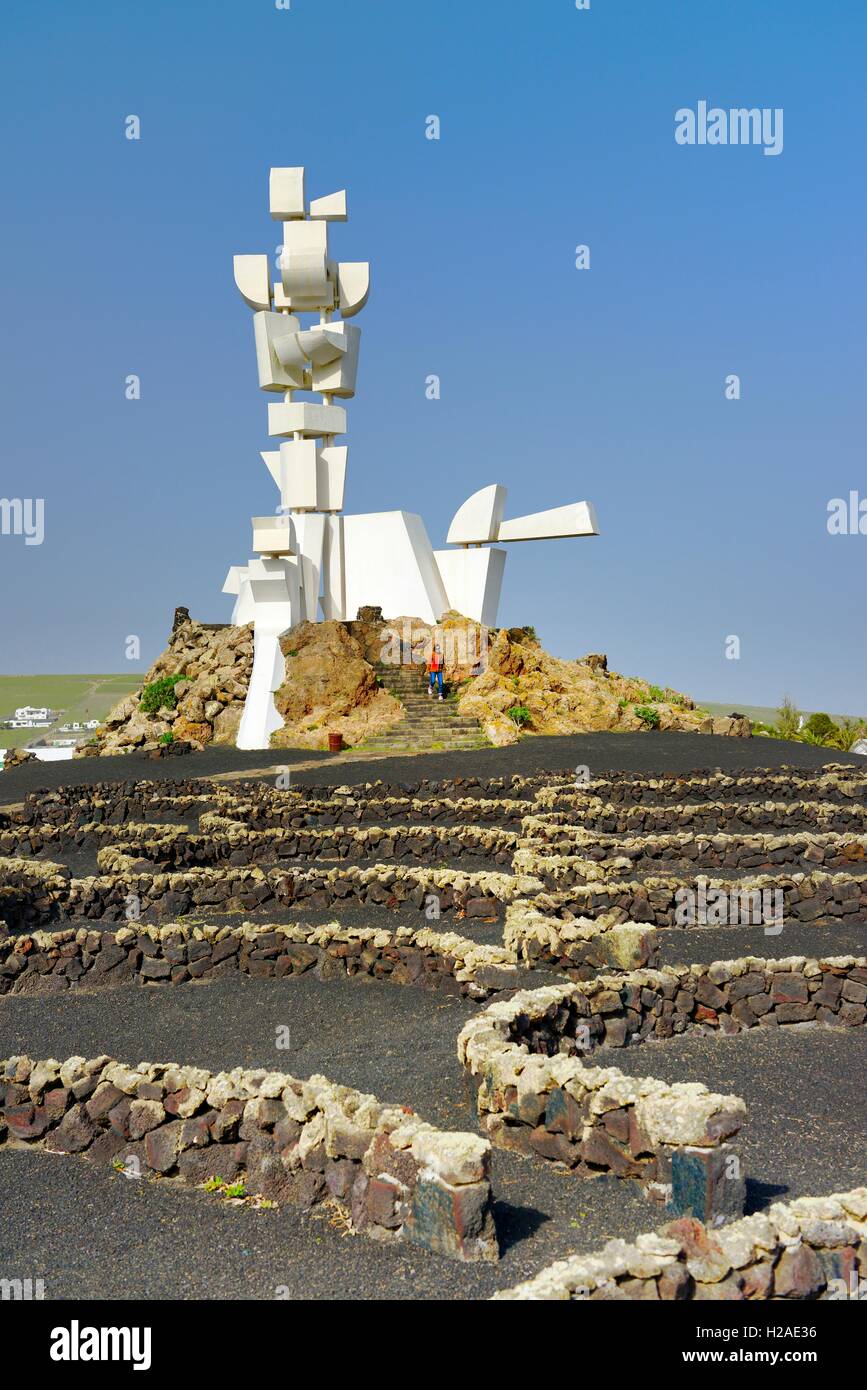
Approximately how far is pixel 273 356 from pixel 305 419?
A: 9.64 ft

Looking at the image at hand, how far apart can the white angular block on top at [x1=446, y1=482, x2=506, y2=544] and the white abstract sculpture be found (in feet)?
0.12

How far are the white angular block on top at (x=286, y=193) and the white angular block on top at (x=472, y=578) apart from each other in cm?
1332

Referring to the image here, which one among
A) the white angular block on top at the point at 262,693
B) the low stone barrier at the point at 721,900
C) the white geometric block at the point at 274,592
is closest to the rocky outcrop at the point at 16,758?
the white angular block on top at the point at 262,693

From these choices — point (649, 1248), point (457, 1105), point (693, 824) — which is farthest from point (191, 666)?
point (649, 1248)

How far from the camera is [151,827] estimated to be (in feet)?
62.6

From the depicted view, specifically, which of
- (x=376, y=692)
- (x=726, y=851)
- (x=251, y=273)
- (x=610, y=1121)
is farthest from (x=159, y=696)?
(x=610, y=1121)

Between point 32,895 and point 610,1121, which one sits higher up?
point 32,895

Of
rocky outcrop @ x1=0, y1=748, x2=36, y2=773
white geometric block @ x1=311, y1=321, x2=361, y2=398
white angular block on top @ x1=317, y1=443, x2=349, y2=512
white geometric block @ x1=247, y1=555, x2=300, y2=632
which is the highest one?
white geometric block @ x1=311, y1=321, x2=361, y2=398

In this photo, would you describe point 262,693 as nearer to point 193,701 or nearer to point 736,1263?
point 193,701

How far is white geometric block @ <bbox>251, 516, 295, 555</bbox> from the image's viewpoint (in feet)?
124

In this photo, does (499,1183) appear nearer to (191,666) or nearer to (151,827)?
(151,827)

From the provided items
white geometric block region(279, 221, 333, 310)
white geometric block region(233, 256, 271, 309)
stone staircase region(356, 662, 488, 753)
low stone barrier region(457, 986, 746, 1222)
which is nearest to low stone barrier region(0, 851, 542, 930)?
low stone barrier region(457, 986, 746, 1222)

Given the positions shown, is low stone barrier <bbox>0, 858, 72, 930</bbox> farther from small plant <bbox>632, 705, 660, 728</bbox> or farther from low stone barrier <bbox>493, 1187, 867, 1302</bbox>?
small plant <bbox>632, 705, 660, 728</bbox>

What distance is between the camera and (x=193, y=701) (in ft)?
126
